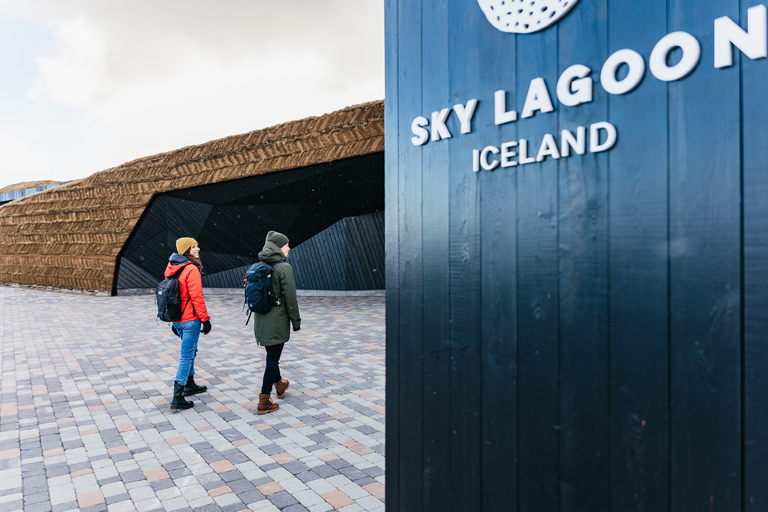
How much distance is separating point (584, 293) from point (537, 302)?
192 mm

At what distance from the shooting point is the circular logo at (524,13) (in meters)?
1.92

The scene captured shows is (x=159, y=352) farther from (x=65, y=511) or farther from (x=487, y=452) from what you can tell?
(x=487, y=452)

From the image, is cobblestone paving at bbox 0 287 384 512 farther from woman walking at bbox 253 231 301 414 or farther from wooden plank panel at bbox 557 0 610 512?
wooden plank panel at bbox 557 0 610 512

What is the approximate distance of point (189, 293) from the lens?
206 inches

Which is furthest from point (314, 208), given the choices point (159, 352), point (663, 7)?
point (663, 7)

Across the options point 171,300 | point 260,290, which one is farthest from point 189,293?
point 260,290

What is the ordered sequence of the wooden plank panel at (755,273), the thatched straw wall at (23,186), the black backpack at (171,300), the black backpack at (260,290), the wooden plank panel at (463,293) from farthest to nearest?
the thatched straw wall at (23,186) → the black backpack at (171,300) → the black backpack at (260,290) → the wooden plank panel at (463,293) → the wooden plank panel at (755,273)

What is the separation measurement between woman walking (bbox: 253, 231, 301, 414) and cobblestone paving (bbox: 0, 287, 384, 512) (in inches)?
13.6

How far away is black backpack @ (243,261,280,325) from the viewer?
4914mm

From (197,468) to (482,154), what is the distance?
3158 millimetres

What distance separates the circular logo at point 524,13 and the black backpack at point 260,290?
3416 mm

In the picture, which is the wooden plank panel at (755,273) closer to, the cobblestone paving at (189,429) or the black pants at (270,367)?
the cobblestone paving at (189,429)

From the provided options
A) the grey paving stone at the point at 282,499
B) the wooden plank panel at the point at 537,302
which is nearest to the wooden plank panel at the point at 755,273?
the wooden plank panel at the point at 537,302

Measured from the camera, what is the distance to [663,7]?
5.43 ft
